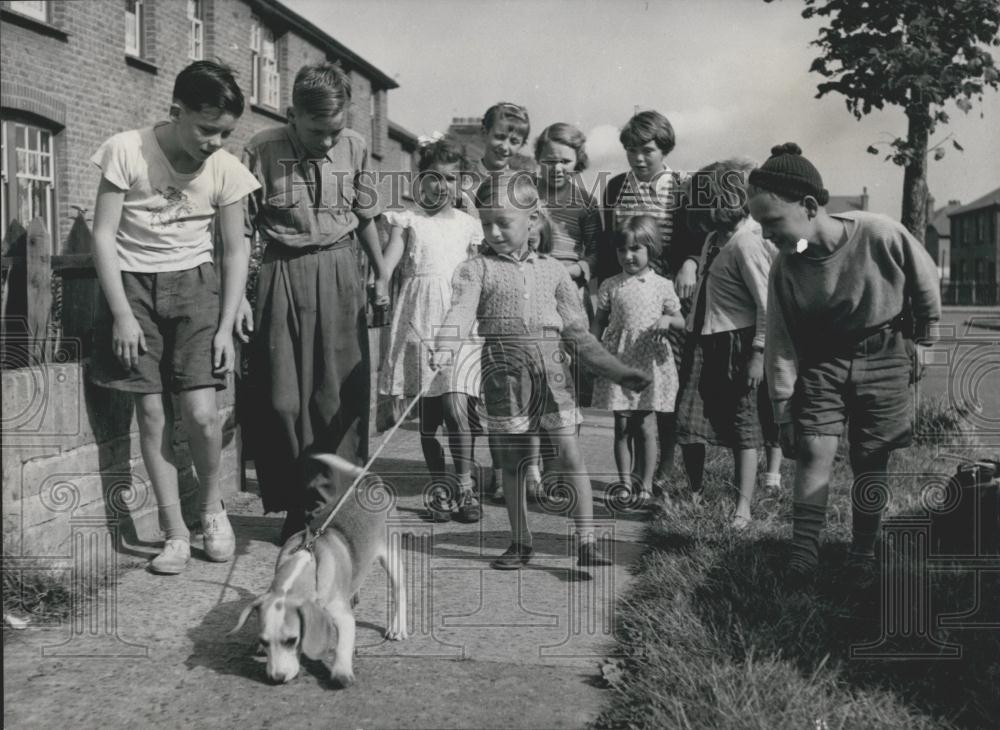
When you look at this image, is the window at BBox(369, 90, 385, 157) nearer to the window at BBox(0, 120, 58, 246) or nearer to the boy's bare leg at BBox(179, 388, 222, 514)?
the window at BBox(0, 120, 58, 246)

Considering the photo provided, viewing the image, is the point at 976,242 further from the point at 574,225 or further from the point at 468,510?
the point at 468,510

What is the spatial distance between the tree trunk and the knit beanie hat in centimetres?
383

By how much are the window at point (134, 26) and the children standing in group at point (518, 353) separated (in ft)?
53.2

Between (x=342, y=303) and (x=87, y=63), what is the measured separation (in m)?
14.4

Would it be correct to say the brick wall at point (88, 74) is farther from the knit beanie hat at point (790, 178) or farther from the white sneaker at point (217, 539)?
the knit beanie hat at point (790, 178)

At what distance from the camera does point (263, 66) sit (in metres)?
24.0

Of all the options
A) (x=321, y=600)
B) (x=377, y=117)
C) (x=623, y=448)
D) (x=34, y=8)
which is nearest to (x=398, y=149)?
(x=377, y=117)

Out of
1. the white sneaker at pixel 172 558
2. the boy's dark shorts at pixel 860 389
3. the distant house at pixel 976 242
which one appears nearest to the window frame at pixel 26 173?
the white sneaker at pixel 172 558

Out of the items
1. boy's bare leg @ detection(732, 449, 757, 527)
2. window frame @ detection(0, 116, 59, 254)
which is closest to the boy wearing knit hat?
boy's bare leg @ detection(732, 449, 757, 527)

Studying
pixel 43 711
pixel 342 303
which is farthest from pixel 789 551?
pixel 43 711

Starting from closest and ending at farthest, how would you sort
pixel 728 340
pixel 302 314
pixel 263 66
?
1. pixel 302 314
2. pixel 728 340
3. pixel 263 66

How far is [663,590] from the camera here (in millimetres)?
3781

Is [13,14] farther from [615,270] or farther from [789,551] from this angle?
[789,551]

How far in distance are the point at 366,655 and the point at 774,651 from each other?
1299mm
